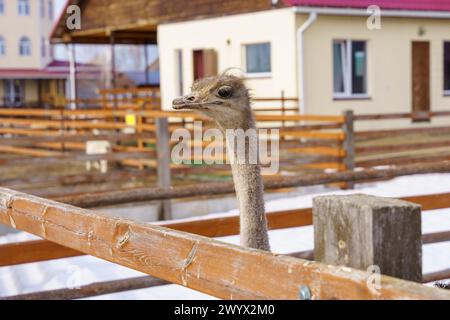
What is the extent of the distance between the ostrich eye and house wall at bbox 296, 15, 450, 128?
13.4 meters

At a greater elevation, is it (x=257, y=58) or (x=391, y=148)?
(x=257, y=58)

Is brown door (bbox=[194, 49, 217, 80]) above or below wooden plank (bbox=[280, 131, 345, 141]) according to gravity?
above

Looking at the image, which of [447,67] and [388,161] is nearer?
[388,161]

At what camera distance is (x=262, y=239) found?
3006 millimetres

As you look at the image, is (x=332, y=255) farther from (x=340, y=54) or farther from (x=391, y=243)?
(x=340, y=54)

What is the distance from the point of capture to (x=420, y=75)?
61.0 ft

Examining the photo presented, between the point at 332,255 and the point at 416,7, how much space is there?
1642 centimetres

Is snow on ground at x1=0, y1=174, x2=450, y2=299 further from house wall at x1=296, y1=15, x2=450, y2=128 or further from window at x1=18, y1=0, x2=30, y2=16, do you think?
window at x1=18, y1=0, x2=30, y2=16

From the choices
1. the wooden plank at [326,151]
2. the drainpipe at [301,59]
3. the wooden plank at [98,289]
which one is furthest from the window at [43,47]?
the wooden plank at [98,289]

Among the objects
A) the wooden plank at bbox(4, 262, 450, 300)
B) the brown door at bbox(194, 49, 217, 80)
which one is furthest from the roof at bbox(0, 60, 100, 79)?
the wooden plank at bbox(4, 262, 450, 300)

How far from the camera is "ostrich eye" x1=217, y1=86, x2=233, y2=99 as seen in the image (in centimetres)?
324

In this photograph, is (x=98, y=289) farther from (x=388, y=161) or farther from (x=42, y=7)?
(x=42, y=7)

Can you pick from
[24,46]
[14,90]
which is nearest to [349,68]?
[14,90]

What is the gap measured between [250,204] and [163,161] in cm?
624
